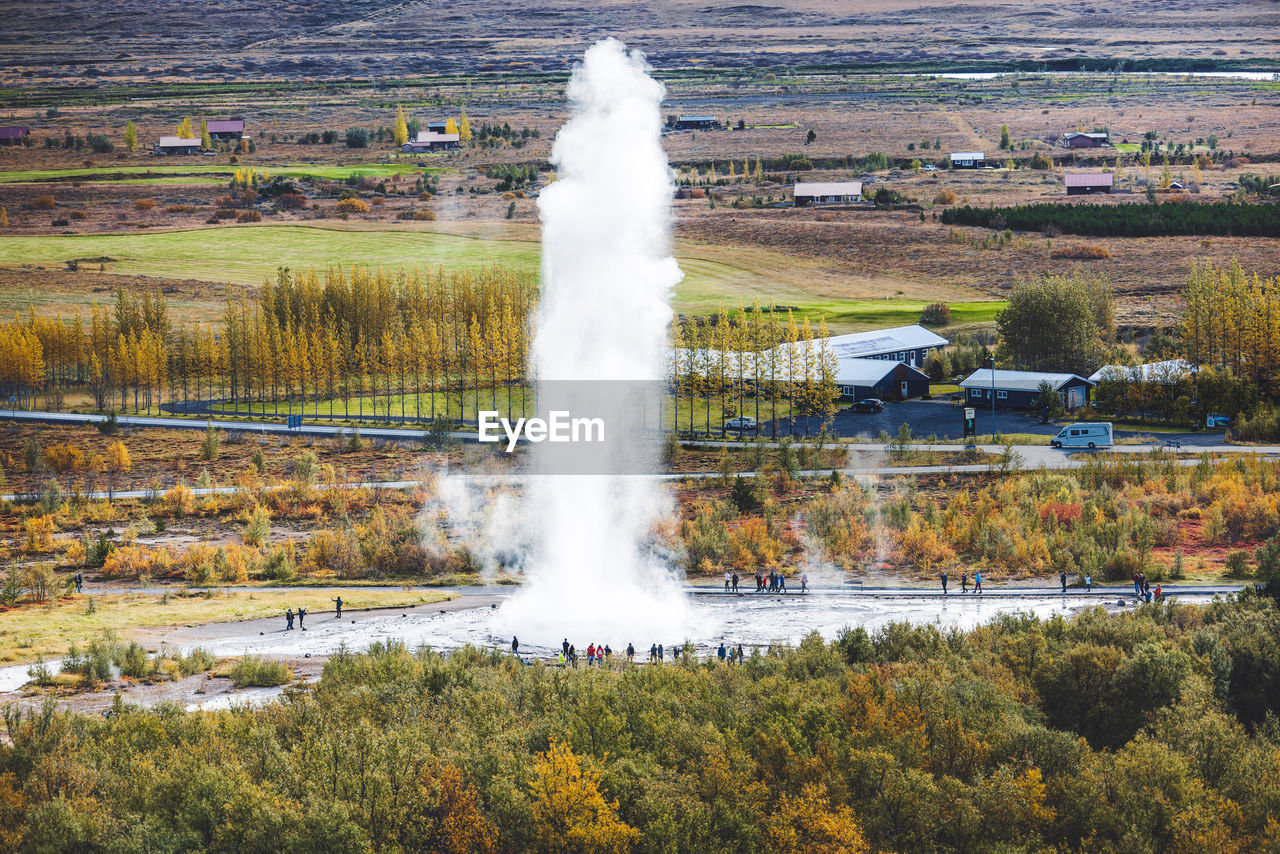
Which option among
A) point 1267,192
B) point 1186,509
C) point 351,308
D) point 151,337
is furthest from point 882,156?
point 1186,509

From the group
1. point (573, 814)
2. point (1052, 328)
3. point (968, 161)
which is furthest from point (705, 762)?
point (968, 161)

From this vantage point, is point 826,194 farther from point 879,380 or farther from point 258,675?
point 258,675

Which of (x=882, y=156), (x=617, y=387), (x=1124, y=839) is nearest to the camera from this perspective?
(x=1124, y=839)

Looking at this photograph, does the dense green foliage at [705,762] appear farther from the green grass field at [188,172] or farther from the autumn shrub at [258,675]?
the green grass field at [188,172]

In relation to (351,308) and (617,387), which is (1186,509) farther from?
(351,308)

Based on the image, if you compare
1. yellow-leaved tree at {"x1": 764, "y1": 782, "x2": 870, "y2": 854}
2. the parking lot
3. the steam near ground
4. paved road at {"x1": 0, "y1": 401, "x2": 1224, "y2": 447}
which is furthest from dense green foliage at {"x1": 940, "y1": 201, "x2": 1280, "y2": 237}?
yellow-leaved tree at {"x1": 764, "y1": 782, "x2": 870, "y2": 854}

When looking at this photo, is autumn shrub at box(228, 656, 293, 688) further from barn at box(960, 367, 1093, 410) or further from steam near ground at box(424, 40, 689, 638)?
barn at box(960, 367, 1093, 410)

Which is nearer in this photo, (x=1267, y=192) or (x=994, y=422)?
(x=994, y=422)
